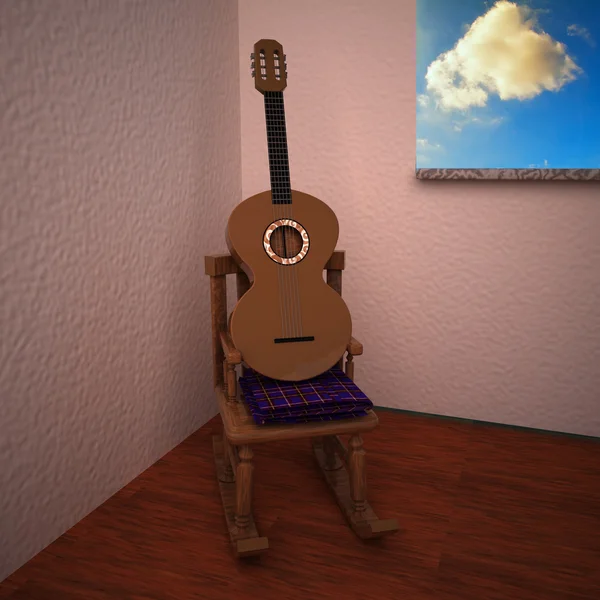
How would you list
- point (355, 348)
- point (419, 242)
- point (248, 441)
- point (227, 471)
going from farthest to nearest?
point (419, 242) < point (227, 471) < point (355, 348) < point (248, 441)

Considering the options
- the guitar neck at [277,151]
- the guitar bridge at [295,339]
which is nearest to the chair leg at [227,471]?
the guitar bridge at [295,339]

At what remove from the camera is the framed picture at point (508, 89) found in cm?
219

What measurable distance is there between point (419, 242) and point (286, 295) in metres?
0.89

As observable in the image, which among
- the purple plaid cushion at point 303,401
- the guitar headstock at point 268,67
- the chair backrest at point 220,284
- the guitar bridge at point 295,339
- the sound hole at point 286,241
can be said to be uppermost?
the guitar headstock at point 268,67

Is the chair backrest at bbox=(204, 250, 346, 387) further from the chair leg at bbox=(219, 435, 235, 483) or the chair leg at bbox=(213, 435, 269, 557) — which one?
the chair leg at bbox=(213, 435, 269, 557)

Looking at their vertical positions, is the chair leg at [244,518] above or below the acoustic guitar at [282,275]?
below

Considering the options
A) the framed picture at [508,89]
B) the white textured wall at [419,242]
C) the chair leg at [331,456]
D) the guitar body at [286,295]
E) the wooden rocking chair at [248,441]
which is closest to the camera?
the wooden rocking chair at [248,441]

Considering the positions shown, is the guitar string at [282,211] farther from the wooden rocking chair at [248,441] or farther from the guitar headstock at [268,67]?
the wooden rocking chair at [248,441]

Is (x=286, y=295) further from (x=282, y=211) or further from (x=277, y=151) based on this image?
(x=277, y=151)

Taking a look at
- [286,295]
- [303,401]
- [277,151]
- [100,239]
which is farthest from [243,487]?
[277,151]

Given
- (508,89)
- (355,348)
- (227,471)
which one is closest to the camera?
(355,348)

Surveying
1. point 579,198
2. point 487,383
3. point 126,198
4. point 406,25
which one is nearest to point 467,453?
point 487,383

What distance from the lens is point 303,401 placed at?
1646mm

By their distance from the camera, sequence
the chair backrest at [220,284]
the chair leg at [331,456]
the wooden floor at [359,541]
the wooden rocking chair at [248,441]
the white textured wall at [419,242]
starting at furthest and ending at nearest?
the white textured wall at [419,242]
the chair leg at [331,456]
the chair backrest at [220,284]
the wooden rocking chair at [248,441]
the wooden floor at [359,541]
